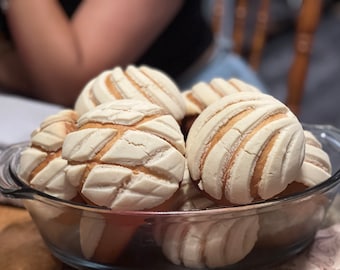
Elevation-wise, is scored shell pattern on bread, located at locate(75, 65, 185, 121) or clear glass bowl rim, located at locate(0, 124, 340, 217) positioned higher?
scored shell pattern on bread, located at locate(75, 65, 185, 121)

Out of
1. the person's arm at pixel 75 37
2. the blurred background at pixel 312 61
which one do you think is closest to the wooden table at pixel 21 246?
the person's arm at pixel 75 37

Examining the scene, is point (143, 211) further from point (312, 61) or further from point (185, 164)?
point (312, 61)

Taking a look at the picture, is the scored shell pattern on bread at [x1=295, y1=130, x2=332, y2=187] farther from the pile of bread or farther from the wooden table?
the wooden table

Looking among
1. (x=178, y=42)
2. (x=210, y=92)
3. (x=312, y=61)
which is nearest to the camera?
(x=210, y=92)

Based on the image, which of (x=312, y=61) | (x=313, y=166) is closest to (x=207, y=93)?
(x=313, y=166)

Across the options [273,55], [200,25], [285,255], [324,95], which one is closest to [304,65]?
[200,25]

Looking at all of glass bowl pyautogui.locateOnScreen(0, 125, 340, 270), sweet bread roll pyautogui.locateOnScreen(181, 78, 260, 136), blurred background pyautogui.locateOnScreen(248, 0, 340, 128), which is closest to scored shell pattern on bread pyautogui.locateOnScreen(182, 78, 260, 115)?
sweet bread roll pyautogui.locateOnScreen(181, 78, 260, 136)

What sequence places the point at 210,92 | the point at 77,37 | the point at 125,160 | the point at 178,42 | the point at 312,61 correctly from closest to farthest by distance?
the point at 125,160, the point at 210,92, the point at 77,37, the point at 178,42, the point at 312,61
